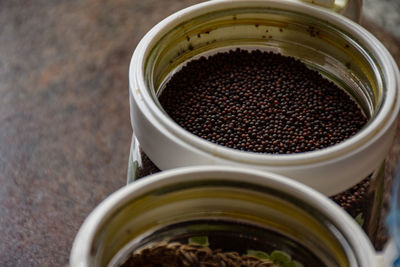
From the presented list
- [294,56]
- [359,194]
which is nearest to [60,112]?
[294,56]

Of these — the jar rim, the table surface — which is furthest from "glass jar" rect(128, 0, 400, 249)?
the table surface

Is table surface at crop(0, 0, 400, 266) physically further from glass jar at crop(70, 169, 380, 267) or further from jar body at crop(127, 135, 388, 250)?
glass jar at crop(70, 169, 380, 267)

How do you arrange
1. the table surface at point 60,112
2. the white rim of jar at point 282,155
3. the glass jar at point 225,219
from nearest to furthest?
the glass jar at point 225,219
the white rim of jar at point 282,155
the table surface at point 60,112

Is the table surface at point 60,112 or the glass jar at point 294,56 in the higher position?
the glass jar at point 294,56

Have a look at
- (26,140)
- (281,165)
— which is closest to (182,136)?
(281,165)

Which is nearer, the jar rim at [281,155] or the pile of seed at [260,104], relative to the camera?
the jar rim at [281,155]

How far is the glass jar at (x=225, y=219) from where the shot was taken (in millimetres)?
364

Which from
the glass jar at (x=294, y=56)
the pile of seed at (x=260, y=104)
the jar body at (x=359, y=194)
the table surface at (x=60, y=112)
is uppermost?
the glass jar at (x=294, y=56)

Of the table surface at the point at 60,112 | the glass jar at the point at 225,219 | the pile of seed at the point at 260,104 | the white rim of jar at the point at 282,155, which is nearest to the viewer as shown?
the glass jar at the point at 225,219

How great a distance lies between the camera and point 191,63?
0.67 meters

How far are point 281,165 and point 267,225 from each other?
0.06 meters

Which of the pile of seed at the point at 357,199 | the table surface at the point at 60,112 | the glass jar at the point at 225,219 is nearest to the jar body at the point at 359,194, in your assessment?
the pile of seed at the point at 357,199

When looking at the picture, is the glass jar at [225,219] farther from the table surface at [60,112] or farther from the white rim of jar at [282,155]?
the table surface at [60,112]

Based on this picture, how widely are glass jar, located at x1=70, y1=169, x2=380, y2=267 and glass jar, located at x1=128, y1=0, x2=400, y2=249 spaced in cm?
5
